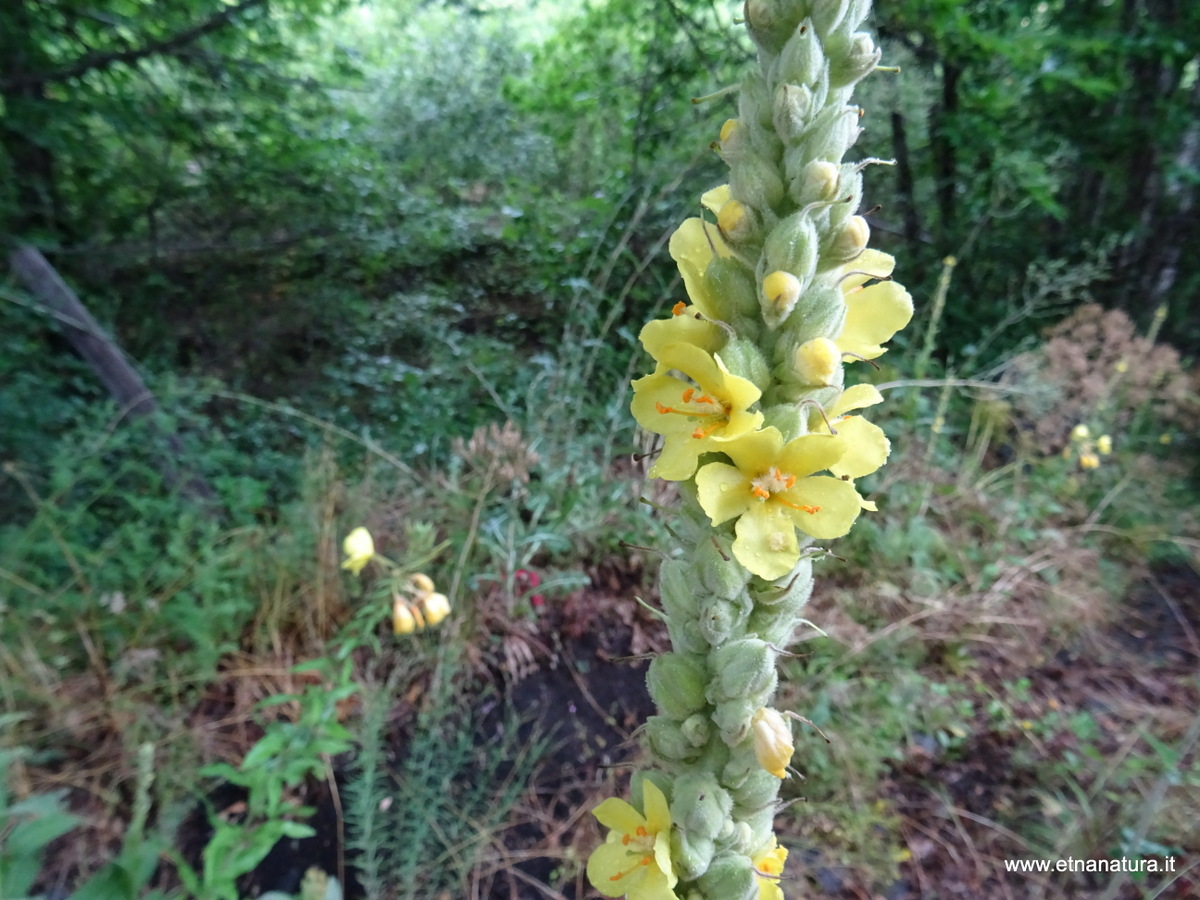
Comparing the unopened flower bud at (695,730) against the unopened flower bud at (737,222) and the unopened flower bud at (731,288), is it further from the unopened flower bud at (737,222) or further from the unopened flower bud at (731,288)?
the unopened flower bud at (737,222)

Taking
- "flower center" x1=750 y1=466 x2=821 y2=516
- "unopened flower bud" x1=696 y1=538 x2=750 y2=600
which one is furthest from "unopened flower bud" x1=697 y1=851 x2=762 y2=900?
"flower center" x1=750 y1=466 x2=821 y2=516

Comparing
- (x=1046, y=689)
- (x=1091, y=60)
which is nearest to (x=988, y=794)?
(x=1046, y=689)

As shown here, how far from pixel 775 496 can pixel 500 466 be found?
1822 mm

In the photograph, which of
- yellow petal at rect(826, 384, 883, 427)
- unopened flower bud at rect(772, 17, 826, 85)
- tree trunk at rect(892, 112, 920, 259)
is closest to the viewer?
unopened flower bud at rect(772, 17, 826, 85)

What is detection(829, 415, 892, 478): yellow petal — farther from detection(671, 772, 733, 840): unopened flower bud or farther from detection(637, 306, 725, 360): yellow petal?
detection(671, 772, 733, 840): unopened flower bud

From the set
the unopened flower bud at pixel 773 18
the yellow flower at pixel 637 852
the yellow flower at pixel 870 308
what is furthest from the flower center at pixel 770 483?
the unopened flower bud at pixel 773 18

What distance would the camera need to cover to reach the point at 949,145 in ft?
15.3

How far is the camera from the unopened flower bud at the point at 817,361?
2.46ft

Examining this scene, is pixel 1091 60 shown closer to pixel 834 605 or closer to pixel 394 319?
pixel 834 605

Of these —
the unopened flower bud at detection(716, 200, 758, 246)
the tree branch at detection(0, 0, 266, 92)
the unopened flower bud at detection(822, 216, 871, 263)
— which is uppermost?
the tree branch at detection(0, 0, 266, 92)

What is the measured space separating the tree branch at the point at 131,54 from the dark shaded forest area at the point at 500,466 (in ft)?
0.16

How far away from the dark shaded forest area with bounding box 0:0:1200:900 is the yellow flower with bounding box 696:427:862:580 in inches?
21.7

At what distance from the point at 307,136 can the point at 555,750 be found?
3.84m

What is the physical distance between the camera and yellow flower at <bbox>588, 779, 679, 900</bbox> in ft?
2.80
